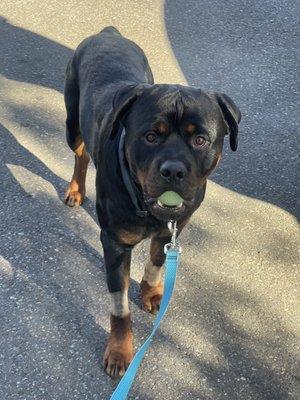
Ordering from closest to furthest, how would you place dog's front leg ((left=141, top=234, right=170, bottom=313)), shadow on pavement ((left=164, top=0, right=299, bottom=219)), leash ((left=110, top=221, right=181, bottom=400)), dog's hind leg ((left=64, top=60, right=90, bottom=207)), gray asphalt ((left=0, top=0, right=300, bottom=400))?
1. leash ((left=110, top=221, right=181, bottom=400))
2. gray asphalt ((left=0, top=0, right=300, bottom=400))
3. dog's front leg ((left=141, top=234, right=170, bottom=313))
4. dog's hind leg ((left=64, top=60, right=90, bottom=207))
5. shadow on pavement ((left=164, top=0, right=299, bottom=219))

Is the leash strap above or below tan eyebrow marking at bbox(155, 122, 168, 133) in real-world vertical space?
below

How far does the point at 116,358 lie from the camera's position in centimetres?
333

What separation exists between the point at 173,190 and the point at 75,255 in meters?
1.59

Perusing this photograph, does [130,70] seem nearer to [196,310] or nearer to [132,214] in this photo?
[132,214]

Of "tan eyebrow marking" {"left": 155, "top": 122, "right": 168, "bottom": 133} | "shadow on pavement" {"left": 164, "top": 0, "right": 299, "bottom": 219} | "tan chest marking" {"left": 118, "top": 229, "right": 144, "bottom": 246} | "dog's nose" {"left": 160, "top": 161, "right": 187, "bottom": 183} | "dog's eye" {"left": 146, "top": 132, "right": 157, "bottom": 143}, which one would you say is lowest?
"shadow on pavement" {"left": 164, "top": 0, "right": 299, "bottom": 219}

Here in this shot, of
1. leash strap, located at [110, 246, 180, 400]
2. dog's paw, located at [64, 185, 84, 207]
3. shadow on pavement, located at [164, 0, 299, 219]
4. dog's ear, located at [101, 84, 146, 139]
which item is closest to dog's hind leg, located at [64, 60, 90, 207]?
dog's paw, located at [64, 185, 84, 207]

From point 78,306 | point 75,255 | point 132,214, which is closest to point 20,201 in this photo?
point 75,255

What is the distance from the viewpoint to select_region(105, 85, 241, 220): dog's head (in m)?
2.61

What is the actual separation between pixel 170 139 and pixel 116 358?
1368 mm

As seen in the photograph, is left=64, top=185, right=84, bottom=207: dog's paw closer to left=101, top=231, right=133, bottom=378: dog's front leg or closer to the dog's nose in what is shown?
left=101, top=231, right=133, bottom=378: dog's front leg

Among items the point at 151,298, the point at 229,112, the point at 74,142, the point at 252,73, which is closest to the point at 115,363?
the point at 151,298

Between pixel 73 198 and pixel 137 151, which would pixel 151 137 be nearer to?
pixel 137 151

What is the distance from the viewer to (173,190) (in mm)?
2654

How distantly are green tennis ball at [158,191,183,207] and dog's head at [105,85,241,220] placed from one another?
2cm
